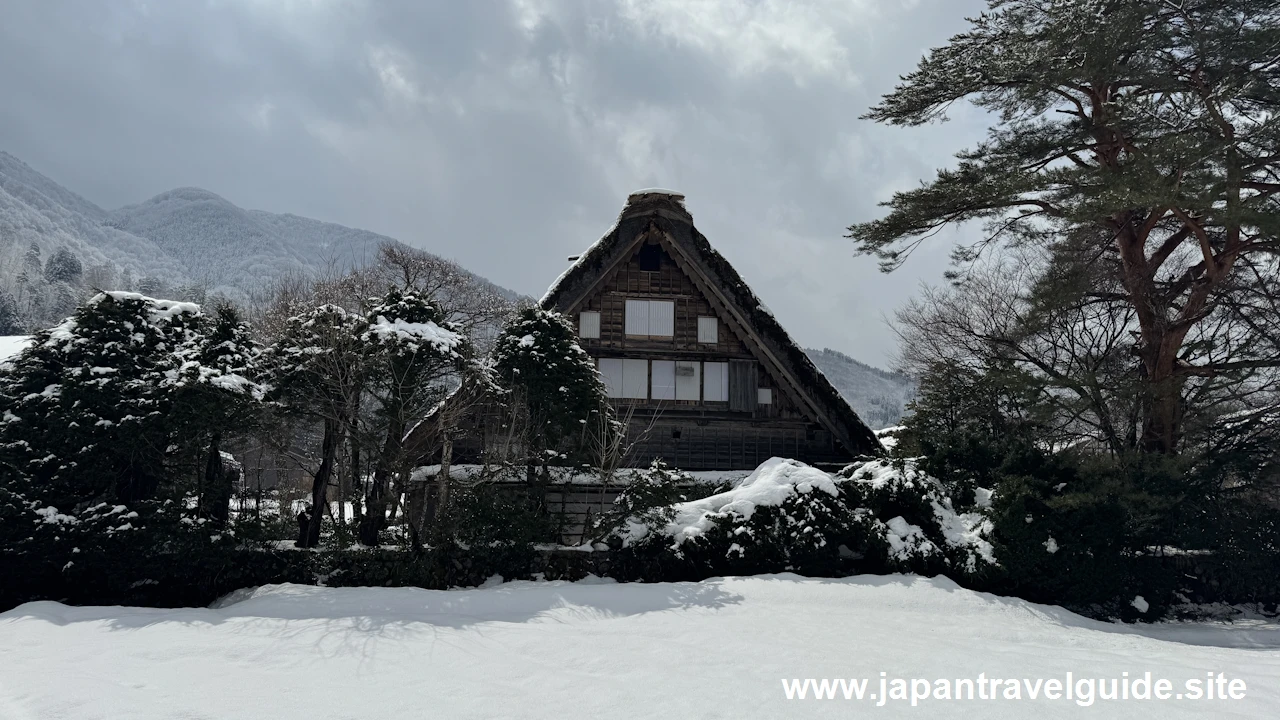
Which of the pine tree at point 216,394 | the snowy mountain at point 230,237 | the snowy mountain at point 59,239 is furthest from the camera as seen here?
the snowy mountain at point 230,237

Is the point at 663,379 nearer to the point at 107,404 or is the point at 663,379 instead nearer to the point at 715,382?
the point at 715,382

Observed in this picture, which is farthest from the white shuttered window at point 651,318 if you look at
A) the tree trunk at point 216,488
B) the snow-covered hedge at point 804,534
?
the tree trunk at point 216,488

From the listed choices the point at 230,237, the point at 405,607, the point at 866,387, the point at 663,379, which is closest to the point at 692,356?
the point at 663,379

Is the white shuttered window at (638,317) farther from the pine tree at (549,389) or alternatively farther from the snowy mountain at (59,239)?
the snowy mountain at (59,239)

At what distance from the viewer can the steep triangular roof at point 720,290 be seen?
636 inches

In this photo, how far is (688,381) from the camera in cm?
1680

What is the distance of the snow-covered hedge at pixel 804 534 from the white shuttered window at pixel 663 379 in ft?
18.8

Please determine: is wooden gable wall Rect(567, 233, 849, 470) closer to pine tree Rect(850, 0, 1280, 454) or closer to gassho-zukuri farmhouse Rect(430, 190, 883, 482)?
gassho-zukuri farmhouse Rect(430, 190, 883, 482)

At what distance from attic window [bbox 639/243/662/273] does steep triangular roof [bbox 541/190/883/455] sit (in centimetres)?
53

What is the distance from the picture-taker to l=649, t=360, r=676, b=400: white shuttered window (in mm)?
16688

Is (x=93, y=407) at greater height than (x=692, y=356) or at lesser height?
lesser

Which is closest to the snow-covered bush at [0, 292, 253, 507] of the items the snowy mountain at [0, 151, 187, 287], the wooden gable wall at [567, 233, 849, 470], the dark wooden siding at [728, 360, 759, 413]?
the wooden gable wall at [567, 233, 849, 470]

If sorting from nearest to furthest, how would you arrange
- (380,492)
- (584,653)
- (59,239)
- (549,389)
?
(584,653) < (380,492) < (549,389) < (59,239)

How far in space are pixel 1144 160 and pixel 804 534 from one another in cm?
762
